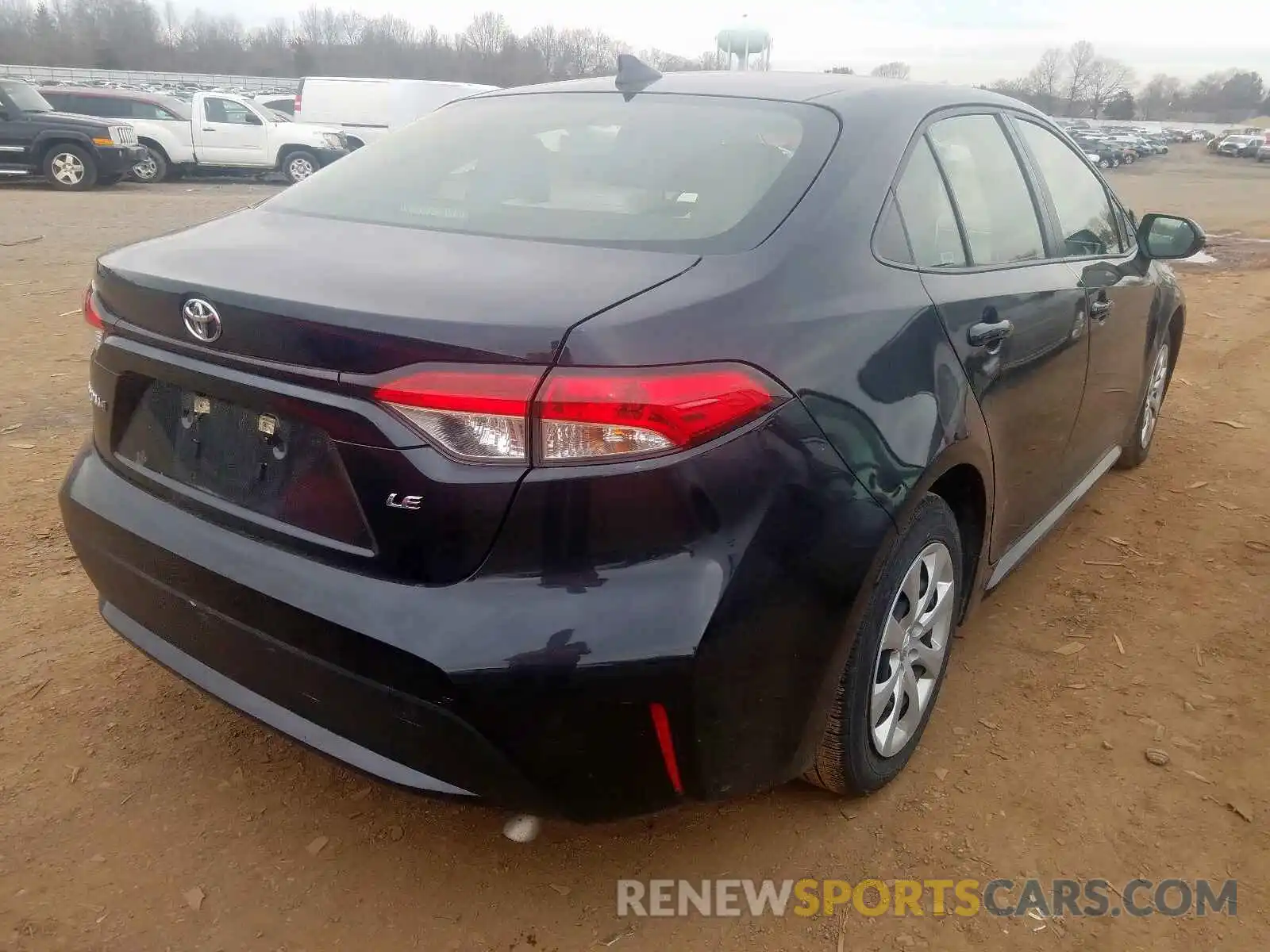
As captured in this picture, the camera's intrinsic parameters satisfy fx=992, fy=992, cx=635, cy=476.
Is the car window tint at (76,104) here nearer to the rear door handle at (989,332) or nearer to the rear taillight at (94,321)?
the rear taillight at (94,321)

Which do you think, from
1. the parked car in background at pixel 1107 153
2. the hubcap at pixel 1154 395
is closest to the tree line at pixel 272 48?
the parked car in background at pixel 1107 153

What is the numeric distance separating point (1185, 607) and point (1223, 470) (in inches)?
65.6

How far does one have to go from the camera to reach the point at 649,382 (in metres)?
1.62

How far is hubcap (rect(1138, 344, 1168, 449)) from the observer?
4359 mm

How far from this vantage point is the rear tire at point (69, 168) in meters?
16.0

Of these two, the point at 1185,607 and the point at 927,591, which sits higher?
the point at 927,591

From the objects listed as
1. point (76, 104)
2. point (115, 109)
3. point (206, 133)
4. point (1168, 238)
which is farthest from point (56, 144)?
point (1168, 238)

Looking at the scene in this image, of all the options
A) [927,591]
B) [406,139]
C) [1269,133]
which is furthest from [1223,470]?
[1269,133]

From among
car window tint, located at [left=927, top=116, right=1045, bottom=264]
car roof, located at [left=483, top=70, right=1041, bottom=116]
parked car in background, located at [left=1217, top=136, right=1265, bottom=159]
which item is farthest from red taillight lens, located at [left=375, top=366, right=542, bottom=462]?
parked car in background, located at [left=1217, top=136, right=1265, bottom=159]

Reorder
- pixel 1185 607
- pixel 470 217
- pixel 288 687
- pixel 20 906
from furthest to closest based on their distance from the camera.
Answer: pixel 1185 607
pixel 470 217
pixel 20 906
pixel 288 687

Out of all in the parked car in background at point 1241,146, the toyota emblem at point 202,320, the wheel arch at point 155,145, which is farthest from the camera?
the parked car in background at point 1241,146

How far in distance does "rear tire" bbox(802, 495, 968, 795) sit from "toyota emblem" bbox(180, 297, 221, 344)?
136 cm

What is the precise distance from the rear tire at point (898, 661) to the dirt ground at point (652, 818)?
0.47 feet

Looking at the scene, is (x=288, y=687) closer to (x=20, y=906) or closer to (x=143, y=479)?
(x=143, y=479)
